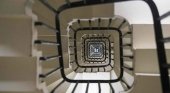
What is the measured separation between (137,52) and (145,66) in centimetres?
16

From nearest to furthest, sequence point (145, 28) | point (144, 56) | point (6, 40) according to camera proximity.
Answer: point (6, 40) < point (144, 56) < point (145, 28)

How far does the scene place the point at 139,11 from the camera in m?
2.80

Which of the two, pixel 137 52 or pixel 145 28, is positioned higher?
pixel 145 28

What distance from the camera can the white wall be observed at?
2728mm

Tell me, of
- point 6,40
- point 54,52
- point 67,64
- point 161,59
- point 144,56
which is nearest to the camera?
point 161,59

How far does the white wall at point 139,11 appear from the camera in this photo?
2.73m

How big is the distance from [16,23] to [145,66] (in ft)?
4.14

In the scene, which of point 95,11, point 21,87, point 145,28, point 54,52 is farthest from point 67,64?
point 21,87

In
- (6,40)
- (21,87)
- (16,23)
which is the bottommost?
(21,87)

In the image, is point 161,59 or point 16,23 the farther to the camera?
point 16,23

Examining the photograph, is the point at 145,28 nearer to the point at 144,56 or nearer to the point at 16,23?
the point at 144,56

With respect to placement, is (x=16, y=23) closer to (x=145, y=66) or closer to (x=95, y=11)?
(x=145, y=66)

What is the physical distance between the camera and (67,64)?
3.97 meters

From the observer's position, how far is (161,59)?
6.18 ft
